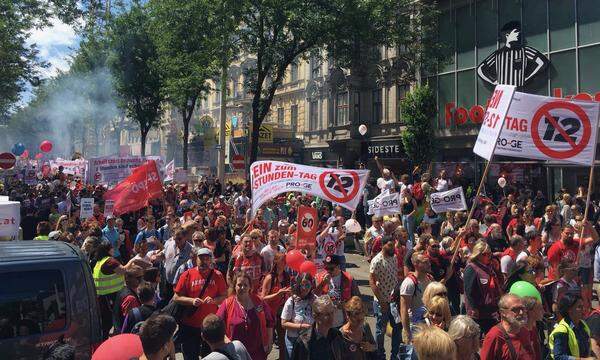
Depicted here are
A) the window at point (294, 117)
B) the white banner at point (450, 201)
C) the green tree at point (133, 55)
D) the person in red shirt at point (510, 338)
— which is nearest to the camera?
the person in red shirt at point (510, 338)

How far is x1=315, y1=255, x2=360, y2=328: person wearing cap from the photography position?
5957 mm

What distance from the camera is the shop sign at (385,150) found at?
28125 mm

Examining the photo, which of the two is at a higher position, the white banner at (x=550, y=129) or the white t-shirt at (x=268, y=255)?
the white banner at (x=550, y=129)

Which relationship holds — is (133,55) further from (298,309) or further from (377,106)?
(298,309)

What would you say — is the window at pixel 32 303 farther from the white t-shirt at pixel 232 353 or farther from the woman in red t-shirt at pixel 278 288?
the woman in red t-shirt at pixel 278 288

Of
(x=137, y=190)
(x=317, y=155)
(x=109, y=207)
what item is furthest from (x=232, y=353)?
(x=317, y=155)

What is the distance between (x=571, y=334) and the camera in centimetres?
452

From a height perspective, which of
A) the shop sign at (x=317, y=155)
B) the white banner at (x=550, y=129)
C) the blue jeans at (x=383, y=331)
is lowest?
the blue jeans at (x=383, y=331)

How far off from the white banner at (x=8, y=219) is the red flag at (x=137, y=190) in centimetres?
315

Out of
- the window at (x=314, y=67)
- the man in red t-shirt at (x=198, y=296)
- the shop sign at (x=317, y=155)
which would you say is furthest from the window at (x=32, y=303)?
the window at (x=314, y=67)

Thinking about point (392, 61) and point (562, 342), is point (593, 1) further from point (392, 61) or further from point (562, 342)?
point (562, 342)

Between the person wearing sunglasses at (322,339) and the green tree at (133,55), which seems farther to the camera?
the green tree at (133,55)

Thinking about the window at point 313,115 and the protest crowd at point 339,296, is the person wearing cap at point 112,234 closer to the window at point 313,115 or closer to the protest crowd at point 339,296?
the protest crowd at point 339,296

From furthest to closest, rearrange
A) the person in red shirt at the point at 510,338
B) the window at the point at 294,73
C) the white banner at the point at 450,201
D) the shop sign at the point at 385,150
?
the window at the point at 294,73 → the shop sign at the point at 385,150 → the white banner at the point at 450,201 → the person in red shirt at the point at 510,338
